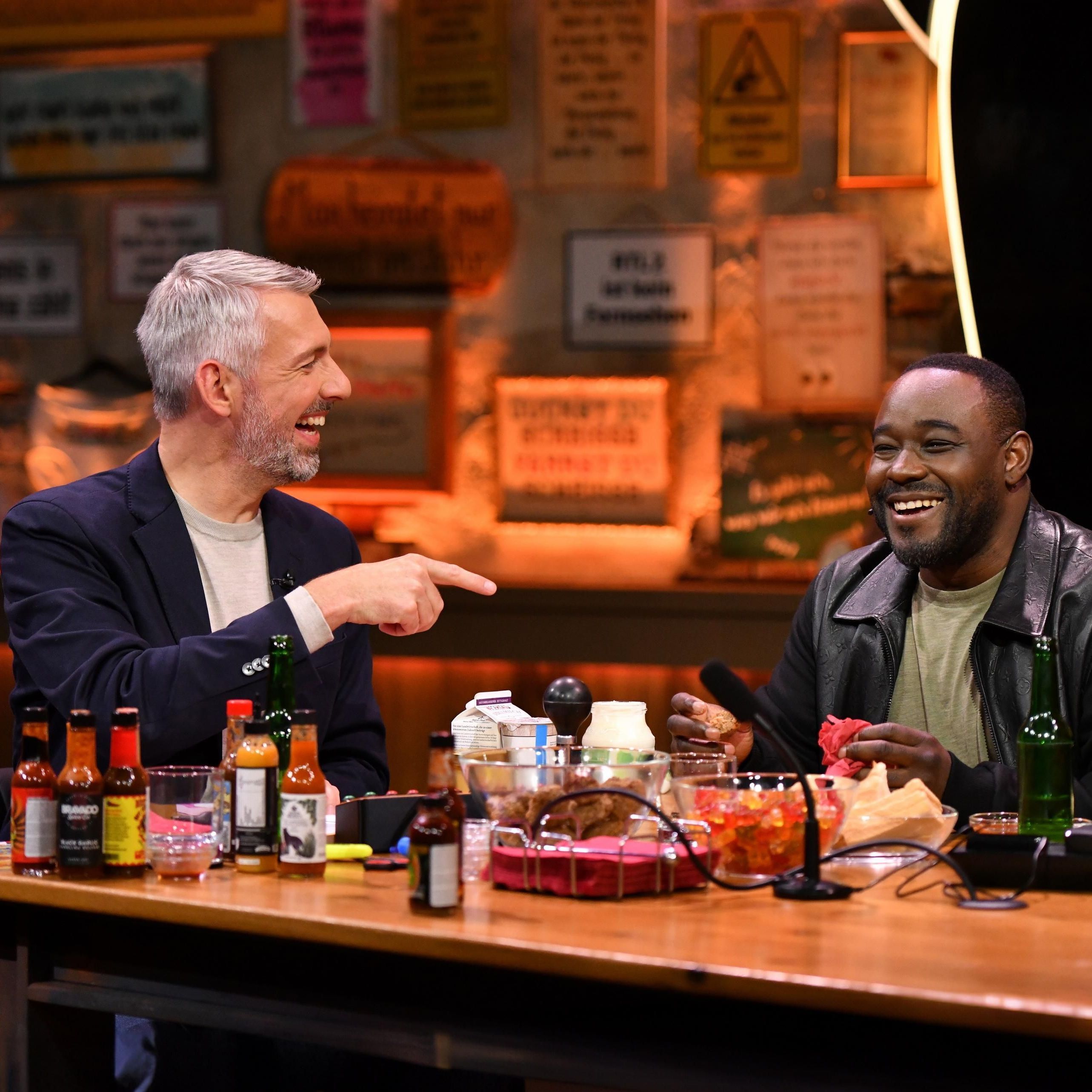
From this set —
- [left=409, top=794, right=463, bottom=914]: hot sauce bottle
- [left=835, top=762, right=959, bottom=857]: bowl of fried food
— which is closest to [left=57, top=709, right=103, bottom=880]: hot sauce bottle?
[left=409, top=794, right=463, bottom=914]: hot sauce bottle

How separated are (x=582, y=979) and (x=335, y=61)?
13.3ft

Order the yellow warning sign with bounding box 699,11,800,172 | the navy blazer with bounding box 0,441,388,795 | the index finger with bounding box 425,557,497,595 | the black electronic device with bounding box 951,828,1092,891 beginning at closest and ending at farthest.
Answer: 1. the black electronic device with bounding box 951,828,1092,891
2. the navy blazer with bounding box 0,441,388,795
3. the index finger with bounding box 425,557,497,595
4. the yellow warning sign with bounding box 699,11,800,172

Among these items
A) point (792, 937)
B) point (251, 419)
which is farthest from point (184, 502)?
point (792, 937)

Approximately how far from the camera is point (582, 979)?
4.97 feet

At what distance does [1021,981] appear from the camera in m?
1.36

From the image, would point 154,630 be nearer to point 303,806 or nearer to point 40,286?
point 303,806

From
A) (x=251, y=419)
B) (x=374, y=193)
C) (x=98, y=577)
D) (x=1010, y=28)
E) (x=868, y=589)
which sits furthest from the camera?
(x=374, y=193)

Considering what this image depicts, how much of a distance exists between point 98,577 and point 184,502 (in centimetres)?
27

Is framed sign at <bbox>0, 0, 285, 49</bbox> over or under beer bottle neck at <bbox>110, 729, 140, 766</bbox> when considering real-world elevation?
over

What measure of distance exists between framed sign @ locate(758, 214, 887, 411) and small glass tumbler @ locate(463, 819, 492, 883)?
9.48ft

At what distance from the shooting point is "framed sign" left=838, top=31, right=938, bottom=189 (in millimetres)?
4414

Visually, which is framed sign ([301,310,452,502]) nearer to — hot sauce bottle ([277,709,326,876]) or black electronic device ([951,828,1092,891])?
hot sauce bottle ([277,709,326,876])

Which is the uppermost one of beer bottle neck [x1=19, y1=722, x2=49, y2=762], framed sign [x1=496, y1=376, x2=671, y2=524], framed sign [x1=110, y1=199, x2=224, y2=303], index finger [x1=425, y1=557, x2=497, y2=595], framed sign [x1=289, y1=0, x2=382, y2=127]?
framed sign [x1=289, y1=0, x2=382, y2=127]

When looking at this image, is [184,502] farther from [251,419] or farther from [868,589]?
[868,589]
